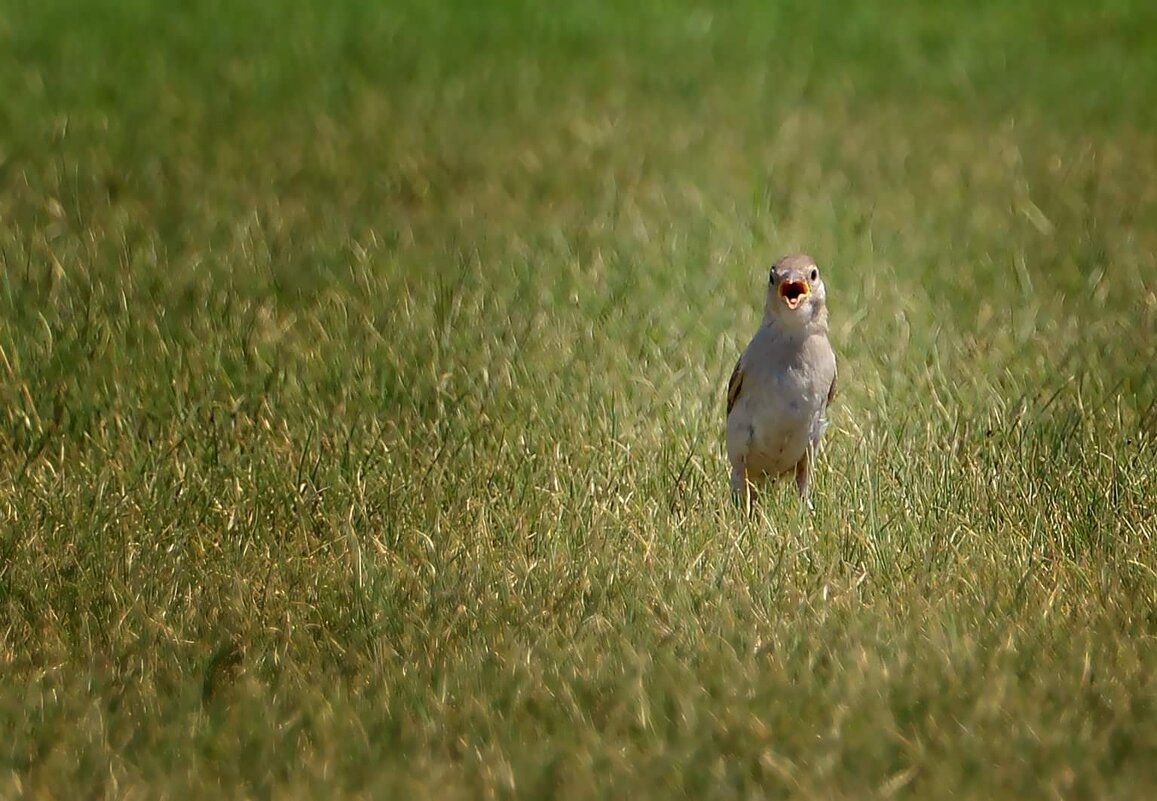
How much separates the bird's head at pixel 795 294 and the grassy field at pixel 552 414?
50cm

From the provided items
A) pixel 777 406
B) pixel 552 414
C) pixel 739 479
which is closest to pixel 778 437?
pixel 777 406

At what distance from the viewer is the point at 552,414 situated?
620 cm

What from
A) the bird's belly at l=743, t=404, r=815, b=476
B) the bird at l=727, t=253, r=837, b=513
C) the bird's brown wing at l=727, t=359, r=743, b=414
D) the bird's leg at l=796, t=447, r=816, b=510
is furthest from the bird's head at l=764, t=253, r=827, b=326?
the bird's leg at l=796, t=447, r=816, b=510

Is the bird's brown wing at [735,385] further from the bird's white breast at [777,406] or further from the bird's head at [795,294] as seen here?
the bird's head at [795,294]

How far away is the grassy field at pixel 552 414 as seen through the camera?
424 centimetres

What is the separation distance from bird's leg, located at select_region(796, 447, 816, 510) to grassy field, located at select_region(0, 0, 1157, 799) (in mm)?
145

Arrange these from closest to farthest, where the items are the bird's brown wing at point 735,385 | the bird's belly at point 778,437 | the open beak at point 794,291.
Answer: the open beak at point 794,291
the bird's belly at point 778,437
the bird's brown wing at point 735,385

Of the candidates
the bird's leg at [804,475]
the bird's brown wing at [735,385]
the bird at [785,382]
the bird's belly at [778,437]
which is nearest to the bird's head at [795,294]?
the bird at [785,382]

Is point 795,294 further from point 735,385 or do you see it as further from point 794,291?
point 735,385

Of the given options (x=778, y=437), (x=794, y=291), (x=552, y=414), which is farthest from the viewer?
(x=552, y=414)

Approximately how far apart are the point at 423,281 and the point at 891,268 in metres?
2.09

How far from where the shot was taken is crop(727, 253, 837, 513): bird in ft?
19.0

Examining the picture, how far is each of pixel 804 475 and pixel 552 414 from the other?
90 cm

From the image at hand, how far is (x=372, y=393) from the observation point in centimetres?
638
